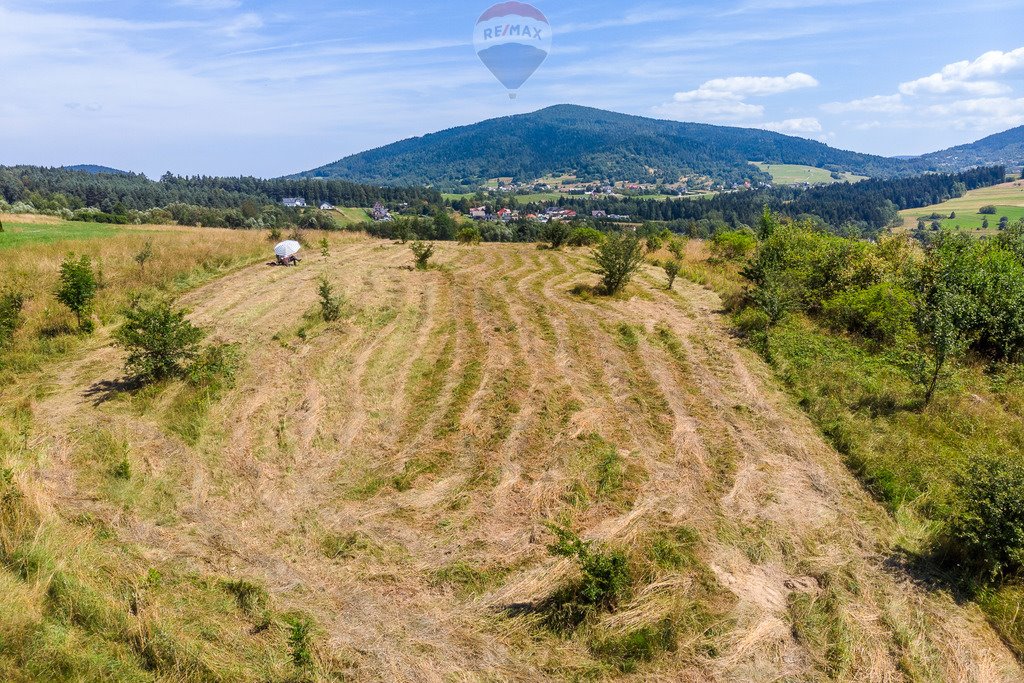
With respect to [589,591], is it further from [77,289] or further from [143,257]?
[143,257]

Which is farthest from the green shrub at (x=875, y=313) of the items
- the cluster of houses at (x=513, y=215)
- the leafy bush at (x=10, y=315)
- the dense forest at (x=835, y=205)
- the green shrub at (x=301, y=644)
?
the dense forest at (x=835, y=205)

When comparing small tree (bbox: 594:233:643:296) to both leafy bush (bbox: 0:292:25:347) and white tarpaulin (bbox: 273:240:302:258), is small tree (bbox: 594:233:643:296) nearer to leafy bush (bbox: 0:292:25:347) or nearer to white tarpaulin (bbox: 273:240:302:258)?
white tarpaulin (bbox: 273:240:302:258)

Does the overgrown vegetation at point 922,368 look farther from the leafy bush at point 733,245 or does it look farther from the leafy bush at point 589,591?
the leafy bush at point 733,245

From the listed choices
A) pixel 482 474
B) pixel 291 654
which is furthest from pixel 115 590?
pixel 482 474

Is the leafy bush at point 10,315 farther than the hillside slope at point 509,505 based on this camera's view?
Yes

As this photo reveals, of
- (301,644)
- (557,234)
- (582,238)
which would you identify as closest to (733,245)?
(582,238)
